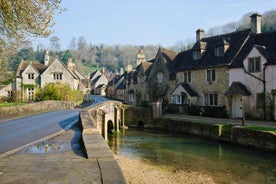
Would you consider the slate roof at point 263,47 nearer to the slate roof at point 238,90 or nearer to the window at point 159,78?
the slate roof at point 238,90

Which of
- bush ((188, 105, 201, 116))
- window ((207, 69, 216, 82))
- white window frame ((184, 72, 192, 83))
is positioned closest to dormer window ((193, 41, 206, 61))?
white window frame ((184, 72, 192, 83))

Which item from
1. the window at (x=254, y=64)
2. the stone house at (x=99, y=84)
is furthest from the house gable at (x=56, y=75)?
the stone house at (x=99, y=84)

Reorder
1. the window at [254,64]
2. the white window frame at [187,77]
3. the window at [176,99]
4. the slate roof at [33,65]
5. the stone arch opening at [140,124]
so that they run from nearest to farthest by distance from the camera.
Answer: the window at [254,64]
the white window frame at [187,77]
the window at [176,99]
the stone arch opening at [140,124]
the slate roof at [33,65]

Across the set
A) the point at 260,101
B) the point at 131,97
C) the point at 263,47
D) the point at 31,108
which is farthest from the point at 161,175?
the point at 131,97

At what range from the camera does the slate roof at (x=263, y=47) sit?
25.7m

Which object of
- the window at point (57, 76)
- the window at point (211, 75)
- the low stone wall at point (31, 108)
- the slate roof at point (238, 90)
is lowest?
the low stone wall at point (31, 108)

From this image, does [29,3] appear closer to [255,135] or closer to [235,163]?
[235,163]

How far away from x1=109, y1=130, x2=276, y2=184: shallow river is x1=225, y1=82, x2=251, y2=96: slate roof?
6.07 meters

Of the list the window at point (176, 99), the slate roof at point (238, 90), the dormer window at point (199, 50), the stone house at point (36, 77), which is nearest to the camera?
the slate roof at point (238, 90)

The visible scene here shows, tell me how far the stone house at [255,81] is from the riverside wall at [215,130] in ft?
13.9

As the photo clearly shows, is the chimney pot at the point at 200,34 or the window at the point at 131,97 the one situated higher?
the chimney pot at the point at 200,34

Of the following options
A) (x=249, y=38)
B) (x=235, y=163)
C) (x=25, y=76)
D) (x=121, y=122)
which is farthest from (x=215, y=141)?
(x=25, y=76)

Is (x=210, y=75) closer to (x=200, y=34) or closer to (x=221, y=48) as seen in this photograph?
(x=221, y=48)

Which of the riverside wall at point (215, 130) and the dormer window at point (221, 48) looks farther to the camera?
the dormer window at point (221, 48)
